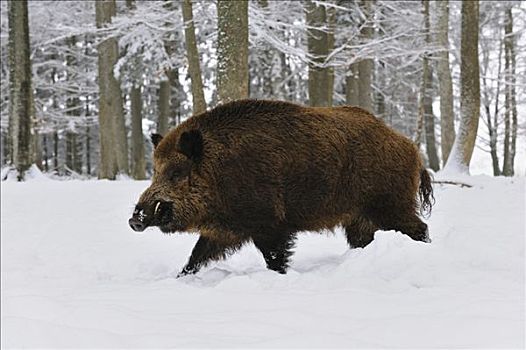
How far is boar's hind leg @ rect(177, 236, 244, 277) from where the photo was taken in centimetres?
526

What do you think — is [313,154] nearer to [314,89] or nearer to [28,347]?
[28,347]

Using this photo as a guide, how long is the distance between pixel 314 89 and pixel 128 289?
381 inches

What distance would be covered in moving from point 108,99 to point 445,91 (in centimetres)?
914

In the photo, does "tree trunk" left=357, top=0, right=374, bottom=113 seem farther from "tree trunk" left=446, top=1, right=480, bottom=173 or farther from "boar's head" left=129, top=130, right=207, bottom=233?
"boar's head" left=129, top=130, right=207, bottom=233

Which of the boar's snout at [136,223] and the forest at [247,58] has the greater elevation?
the forest at [247,58]

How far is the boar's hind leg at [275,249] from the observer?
4953mm

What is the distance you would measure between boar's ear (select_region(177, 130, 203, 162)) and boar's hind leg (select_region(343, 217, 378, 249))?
1467 mm

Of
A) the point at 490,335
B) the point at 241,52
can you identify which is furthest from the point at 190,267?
the point at 241,52

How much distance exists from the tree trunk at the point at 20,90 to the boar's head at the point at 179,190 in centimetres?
899

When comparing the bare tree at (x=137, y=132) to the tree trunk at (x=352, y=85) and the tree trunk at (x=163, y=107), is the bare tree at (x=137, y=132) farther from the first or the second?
the tree trunk at (x=352, y=85)

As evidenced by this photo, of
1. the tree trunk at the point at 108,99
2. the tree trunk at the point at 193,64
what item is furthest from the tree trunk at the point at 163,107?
the tree trunk at the point at 193,64

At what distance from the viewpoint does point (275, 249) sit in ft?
16.3

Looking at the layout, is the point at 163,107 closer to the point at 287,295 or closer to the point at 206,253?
the point at 206,253

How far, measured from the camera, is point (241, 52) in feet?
28.1
